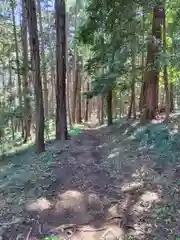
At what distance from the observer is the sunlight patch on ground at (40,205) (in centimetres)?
519

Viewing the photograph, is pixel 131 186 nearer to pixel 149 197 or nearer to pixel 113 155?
pixel 149 197

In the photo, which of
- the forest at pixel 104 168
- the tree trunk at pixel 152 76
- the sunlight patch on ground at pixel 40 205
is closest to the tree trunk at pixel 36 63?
the forest at pixel 104 168

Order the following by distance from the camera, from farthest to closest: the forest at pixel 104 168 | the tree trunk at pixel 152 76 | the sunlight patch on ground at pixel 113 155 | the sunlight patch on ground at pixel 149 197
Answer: the tree trunk at pixel 152 76 < the sunlight patch on ground at pixel 113 155 < the sunlight patch on ground at pixel 149 197 < the forest at pixel 104 168

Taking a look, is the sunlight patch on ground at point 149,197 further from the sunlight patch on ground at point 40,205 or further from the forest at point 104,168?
the sunlight patch on ground at point 40,205

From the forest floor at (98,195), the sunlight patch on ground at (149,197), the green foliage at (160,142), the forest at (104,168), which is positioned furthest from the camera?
the green foliage at (160,142)

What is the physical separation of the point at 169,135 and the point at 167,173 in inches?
88.7

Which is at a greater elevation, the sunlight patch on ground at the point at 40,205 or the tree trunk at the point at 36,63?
the tree trunk at the point at 36,63

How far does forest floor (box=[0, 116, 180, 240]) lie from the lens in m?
4.44

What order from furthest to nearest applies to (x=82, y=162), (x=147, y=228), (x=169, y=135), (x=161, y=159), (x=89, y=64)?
1. (x=89, y=64)
2. (x=169, y=135)
3. (x=82, y=162)
4. (x=161, y=159)
5. (x=147, y=228)

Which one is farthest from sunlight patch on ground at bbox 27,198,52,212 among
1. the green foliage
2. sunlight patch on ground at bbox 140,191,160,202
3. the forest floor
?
the green foliage

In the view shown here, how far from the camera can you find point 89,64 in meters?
14.1

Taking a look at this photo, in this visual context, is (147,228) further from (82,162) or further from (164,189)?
(82,162)

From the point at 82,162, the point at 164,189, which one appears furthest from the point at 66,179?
the point at 164,189

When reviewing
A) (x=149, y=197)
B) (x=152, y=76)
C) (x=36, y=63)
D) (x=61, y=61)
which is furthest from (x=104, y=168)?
(x=152, y=76)
